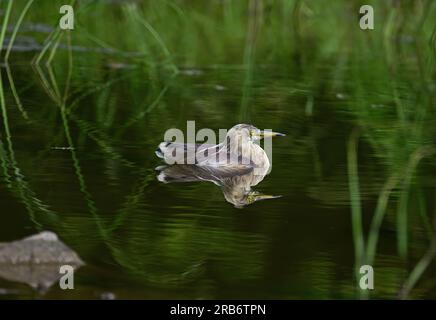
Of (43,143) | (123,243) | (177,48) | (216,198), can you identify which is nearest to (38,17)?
(177,48)

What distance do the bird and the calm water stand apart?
0.34 feet

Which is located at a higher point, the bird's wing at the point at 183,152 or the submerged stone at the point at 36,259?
the bird's wing at the point at 183,152

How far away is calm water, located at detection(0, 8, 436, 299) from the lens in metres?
5.25

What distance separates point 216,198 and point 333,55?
22.1 feet

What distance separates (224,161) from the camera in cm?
771

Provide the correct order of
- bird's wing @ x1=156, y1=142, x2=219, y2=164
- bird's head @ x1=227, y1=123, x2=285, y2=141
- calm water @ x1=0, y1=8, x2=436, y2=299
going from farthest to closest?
bird's head @ x1=227, y1=123, x2=285, y2=141 → bird's wing @ x1=156, y1=142, x2=219, y2=164 → calm water @ x1=0, y1=8, x2=436, y2=299

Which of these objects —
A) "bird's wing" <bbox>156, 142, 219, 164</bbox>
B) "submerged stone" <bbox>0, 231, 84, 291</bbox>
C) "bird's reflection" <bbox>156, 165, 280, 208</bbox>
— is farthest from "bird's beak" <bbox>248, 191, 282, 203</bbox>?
"submerged stone" <bbox>0, 231, 84, 291</bbox>

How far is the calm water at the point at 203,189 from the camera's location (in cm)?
525

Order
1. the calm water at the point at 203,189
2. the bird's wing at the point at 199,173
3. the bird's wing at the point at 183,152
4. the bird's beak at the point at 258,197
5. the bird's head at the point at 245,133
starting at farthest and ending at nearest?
the bird's head at the point at 245,133, the bird's wing at the point at 183,152, the bird's wing at the point at 199,173, the bird's beak at the point at 258,197, the calm water at the point at 203,189

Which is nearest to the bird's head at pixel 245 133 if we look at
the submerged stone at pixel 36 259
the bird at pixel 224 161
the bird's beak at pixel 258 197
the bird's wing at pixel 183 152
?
the bird at pixel 224 161

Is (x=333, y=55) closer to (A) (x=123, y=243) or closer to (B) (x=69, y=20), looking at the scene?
(B) (x=69, y=20)

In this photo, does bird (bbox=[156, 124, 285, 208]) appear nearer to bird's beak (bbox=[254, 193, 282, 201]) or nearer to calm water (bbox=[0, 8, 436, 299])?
calm water (bbox=[0, 8, 436, 299])

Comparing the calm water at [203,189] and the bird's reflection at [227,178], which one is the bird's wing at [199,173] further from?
the calm water at [203,189]

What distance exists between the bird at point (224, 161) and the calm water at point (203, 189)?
4.0 inches
